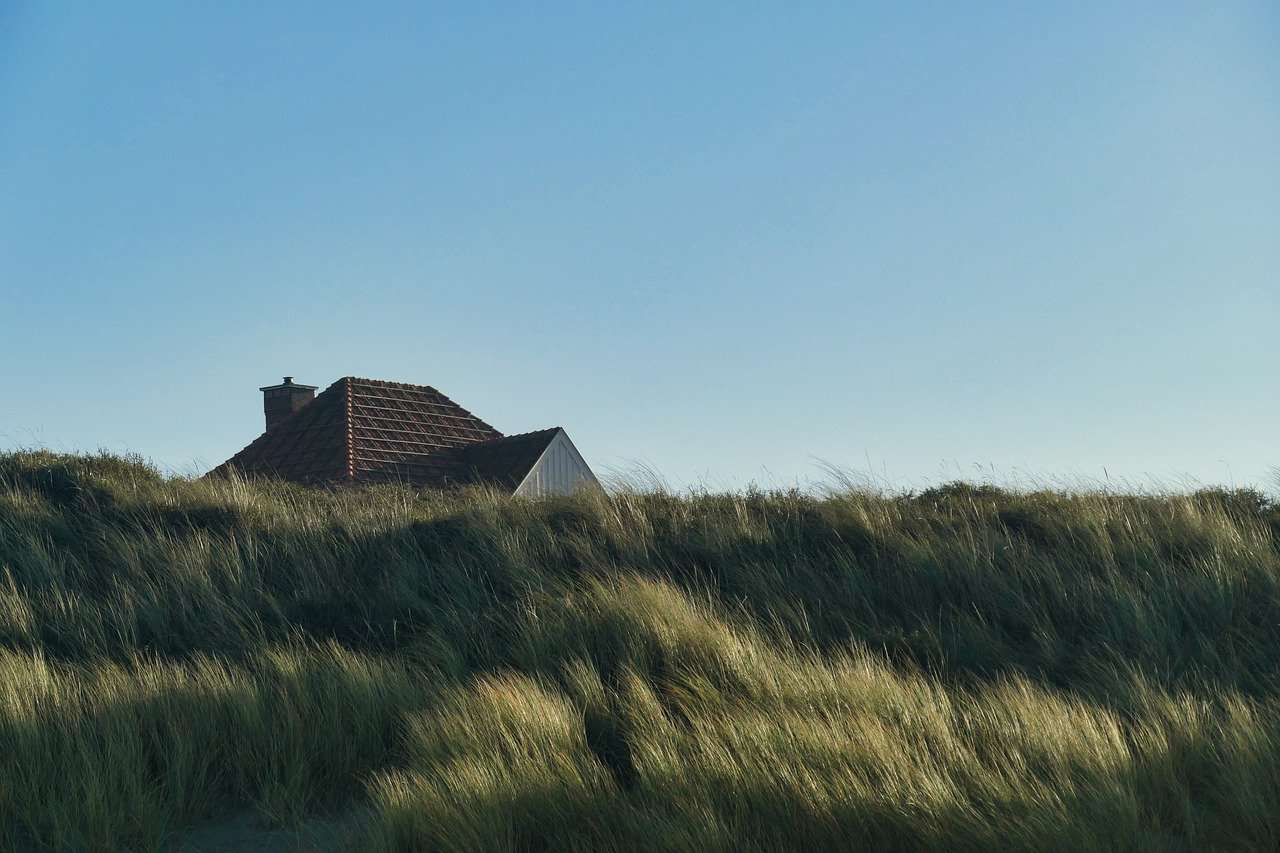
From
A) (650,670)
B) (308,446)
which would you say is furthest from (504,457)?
(650,670)

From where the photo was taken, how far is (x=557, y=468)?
28.1 m

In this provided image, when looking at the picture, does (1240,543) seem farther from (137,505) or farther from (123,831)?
(137,505)

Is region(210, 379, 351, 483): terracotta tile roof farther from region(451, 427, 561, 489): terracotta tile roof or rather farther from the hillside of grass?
the hillside of grass

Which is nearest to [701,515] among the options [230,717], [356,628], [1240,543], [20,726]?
[356,628]

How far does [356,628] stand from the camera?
892cm

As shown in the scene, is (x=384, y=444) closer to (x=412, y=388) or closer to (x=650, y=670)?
(x=412, y=388)

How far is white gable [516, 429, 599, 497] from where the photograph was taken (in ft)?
88.6

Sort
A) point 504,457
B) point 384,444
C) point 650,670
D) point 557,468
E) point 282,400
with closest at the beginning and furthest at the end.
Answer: point 650,670
point 557,468
point 384,444
point 504,457
point 282,400

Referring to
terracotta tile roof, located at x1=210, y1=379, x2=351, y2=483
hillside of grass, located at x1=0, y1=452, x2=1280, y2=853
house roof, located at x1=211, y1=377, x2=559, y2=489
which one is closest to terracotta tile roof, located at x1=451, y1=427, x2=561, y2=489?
house roof, located at x1=211, y1=377, x2=559, y2=489

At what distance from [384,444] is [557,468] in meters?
4.25

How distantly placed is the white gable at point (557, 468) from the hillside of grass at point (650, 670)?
14.4m

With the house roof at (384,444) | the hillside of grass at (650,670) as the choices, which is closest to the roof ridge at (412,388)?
the house roof at (384,444)

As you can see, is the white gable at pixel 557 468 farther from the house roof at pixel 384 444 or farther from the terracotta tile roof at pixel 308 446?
the terracotta tile roof at pixel 308 446

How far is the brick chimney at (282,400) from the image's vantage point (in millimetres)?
31125
